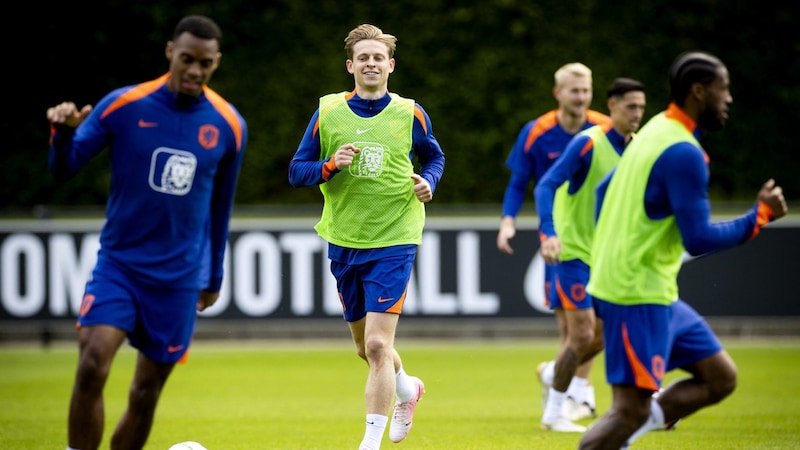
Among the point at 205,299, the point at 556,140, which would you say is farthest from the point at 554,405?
the point at 205,299

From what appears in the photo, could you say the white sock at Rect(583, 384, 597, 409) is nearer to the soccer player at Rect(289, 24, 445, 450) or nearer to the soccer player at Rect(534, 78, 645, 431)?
the soccer player at Rect(534, 78, 645, 431)

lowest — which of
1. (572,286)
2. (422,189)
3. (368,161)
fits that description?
(572,286)

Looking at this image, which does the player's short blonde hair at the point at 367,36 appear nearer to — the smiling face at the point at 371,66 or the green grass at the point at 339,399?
the smiling face at the point at 371,66

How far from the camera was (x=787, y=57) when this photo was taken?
1961cm

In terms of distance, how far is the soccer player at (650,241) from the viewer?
6191mm

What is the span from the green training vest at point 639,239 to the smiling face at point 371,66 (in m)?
2.35

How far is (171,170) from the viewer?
667 centimetres

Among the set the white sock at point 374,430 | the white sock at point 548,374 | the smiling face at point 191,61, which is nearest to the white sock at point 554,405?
the white sock at point 548,374

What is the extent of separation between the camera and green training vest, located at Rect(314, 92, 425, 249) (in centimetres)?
830

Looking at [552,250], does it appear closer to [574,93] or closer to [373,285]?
[373,285]

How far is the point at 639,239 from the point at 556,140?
4.68 metres

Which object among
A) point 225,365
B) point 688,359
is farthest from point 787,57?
point 688,359

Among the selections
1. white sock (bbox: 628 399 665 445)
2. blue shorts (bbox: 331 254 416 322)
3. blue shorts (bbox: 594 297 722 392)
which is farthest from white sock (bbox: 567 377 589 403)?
blue shorts (bbox: 594 297 722 392)

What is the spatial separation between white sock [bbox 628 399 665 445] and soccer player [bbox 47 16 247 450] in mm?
2337
